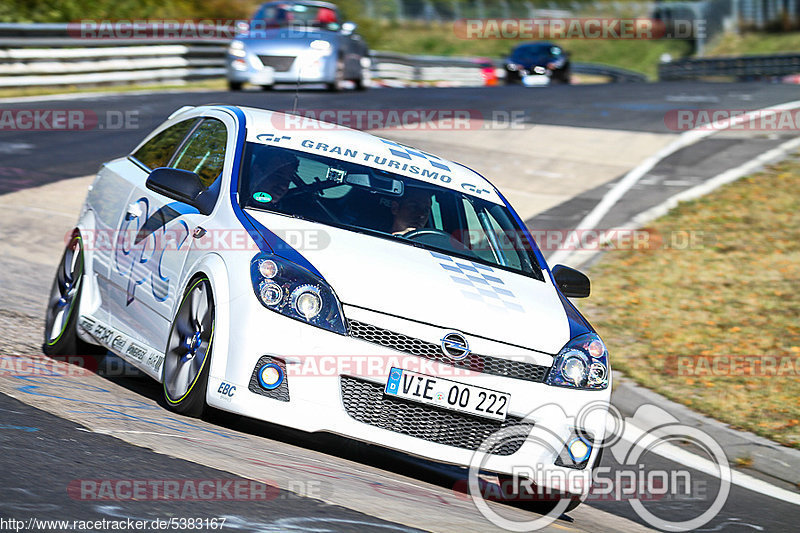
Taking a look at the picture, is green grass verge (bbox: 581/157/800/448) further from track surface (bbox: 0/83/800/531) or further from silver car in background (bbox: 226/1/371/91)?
silver car in background (bbox: 226/1/371/91)

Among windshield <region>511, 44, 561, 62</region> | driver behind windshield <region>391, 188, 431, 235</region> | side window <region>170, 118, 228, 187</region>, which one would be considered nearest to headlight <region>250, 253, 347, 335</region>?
driver behind windshield <region>391, 188, 431, 235</region>

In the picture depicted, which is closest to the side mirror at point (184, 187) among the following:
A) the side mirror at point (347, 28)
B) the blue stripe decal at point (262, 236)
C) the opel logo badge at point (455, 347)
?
the blue stripe decal at point (262, 236)

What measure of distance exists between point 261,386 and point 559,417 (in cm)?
138

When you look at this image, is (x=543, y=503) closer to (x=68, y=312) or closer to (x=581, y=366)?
(x=581, y=366)

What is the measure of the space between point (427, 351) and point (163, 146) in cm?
266

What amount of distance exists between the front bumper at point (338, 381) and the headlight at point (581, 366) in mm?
221

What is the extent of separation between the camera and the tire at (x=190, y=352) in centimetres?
534

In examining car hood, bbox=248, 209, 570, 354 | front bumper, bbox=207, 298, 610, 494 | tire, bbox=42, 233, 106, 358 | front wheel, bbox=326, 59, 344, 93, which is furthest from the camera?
front wheel, bbox=326, 59, 344, 93

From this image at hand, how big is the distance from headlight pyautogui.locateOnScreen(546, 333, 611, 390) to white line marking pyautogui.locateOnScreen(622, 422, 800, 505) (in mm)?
1654

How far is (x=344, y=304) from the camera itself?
17.1ft

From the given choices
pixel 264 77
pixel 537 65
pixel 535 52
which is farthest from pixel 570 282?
pixel 535 52

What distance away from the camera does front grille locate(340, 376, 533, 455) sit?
5176 mm

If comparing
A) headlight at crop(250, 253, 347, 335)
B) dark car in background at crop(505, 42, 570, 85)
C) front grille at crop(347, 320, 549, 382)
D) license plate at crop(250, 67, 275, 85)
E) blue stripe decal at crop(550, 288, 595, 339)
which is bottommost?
dark car in background at crop(505, 42, 570, 85)

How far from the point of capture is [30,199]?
12.1 m
